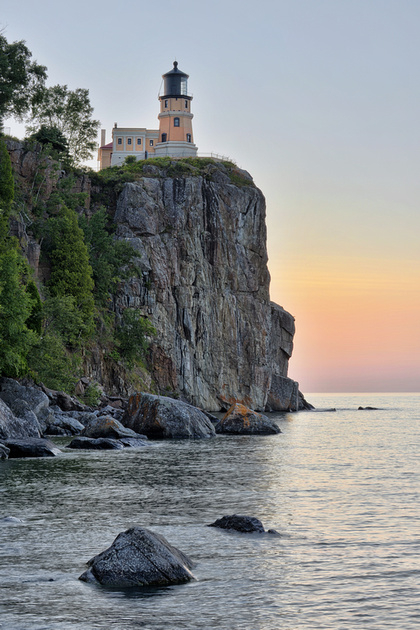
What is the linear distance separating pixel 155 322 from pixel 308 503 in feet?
223

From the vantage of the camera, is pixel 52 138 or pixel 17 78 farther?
pixel 52 138

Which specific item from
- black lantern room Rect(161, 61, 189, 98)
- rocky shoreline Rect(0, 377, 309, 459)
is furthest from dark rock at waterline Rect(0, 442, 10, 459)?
black lantern room Rect(161, 61, 189, 98)

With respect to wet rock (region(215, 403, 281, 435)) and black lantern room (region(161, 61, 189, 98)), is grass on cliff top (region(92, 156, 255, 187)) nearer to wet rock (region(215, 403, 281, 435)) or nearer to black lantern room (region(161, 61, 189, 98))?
black lantern room (region(161, 61, 189, 98))

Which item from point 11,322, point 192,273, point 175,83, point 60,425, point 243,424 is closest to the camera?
point 60,425

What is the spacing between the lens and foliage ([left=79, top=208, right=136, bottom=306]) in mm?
83438

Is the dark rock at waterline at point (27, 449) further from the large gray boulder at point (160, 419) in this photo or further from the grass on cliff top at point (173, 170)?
the grass on cliff top at point (173, 170)

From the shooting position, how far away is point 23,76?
79.7m

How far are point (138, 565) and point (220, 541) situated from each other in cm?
413

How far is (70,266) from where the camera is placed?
75.9 m

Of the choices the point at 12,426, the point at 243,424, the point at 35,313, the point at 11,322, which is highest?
the point at 35,313

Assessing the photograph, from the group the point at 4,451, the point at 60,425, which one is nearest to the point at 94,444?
the point at 4,451

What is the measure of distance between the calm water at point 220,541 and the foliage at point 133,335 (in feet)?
154

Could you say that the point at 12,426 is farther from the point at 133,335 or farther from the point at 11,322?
the point at 133,335

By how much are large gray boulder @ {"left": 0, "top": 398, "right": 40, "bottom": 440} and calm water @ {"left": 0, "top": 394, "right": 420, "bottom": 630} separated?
13.8 feet
